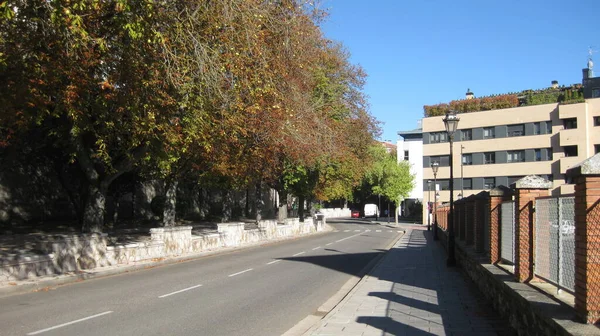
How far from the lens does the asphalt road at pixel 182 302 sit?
8.12 metres

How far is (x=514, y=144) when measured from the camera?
2375 inches

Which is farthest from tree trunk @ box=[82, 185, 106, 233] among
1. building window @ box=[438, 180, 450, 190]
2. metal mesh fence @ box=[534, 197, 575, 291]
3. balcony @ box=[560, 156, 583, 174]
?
building window @ box=[438, 180, 450, 190]

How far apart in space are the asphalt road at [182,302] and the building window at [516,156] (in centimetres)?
4884

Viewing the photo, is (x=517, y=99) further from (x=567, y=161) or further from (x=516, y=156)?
(x=567, y=161)

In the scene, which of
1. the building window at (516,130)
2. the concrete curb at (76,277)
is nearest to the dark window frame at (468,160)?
the building window at (516,130)

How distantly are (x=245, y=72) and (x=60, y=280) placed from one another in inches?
278

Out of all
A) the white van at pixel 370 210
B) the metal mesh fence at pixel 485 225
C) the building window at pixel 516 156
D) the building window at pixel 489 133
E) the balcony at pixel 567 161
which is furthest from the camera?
the white van at pixel 370 210

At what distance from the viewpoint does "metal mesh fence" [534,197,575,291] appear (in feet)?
18.5

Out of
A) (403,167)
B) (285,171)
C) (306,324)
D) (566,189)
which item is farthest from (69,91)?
(403,167)

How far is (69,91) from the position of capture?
12961 mm

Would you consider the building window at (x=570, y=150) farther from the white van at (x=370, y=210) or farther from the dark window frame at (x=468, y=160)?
the white van at (x=370, y=210)

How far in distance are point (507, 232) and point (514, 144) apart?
55384mm

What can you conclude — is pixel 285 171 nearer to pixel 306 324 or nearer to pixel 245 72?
pixel 245 72

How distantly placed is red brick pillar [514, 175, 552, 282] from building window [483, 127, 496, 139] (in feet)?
190
